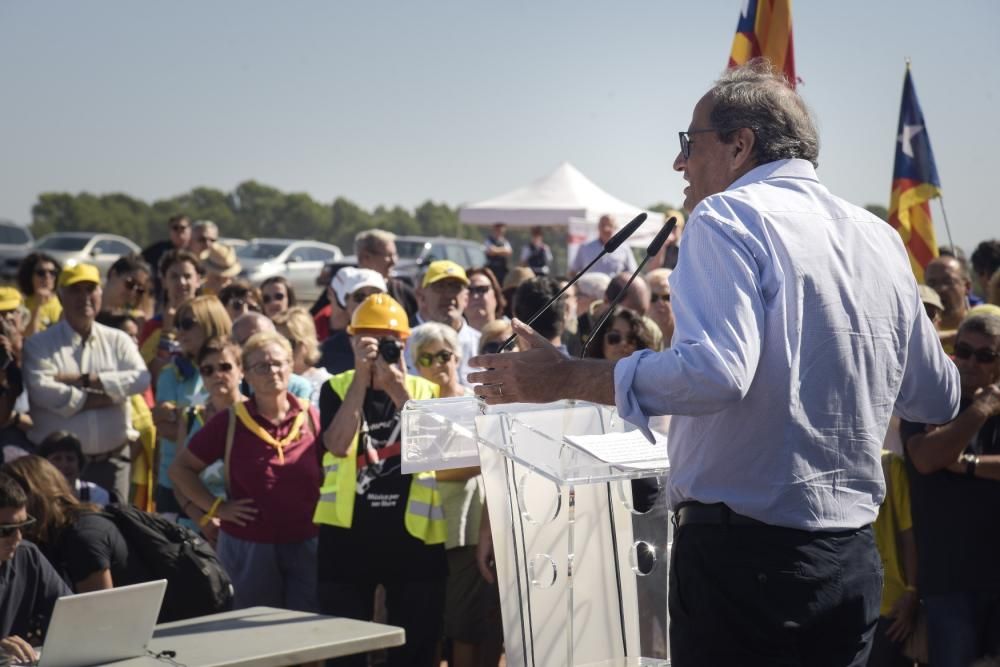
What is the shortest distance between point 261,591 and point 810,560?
11.5 feet

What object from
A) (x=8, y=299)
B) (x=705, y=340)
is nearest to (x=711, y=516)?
(x=705, y=340)

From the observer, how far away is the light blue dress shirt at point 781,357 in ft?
7.19

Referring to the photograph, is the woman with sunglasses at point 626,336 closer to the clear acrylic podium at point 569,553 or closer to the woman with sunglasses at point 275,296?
the clear acrylic podium at point 569,553

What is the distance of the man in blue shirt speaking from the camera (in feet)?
7.45

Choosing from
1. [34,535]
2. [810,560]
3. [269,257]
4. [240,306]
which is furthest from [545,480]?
[269,257]

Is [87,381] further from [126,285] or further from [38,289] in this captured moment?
[38,289]

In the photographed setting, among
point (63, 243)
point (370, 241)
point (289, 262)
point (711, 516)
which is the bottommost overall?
point (711, 516)

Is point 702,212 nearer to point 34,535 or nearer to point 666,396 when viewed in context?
point 666,396

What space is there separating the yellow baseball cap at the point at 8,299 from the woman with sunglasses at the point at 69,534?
9.12 ft

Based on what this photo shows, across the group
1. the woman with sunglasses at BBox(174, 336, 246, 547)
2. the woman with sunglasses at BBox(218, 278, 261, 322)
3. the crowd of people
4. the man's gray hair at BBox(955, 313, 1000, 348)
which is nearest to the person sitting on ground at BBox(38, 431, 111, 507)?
the crowd of people

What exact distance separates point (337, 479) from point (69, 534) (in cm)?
113

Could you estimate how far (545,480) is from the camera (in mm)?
2852

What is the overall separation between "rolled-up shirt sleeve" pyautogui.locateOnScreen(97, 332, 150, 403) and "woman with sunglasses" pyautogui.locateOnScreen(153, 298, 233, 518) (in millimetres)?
182

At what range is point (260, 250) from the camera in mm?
28594
